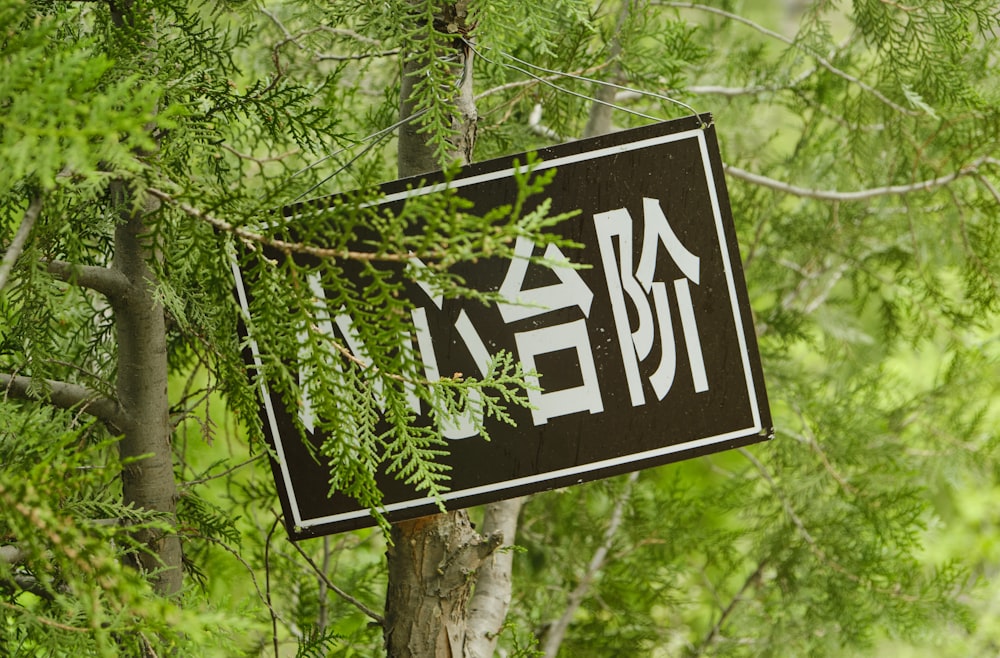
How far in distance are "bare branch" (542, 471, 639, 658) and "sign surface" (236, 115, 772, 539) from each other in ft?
3.30

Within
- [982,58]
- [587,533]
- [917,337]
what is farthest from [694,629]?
[982,58]

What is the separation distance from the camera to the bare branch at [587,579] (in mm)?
2352

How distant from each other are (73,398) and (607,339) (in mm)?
887

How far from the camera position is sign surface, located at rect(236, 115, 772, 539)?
1.30 meters

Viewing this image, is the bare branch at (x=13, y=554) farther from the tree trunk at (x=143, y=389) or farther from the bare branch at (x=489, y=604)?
the bare branch at (x=489, y=604)

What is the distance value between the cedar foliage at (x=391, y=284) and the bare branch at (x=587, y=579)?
3 centimetres

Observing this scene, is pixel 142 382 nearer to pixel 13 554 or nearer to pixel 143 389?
pixel 143 389

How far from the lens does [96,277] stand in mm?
1245

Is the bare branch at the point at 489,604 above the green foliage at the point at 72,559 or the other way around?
the other way around

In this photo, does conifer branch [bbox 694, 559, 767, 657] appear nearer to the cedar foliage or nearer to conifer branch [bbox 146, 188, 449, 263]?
the cedar foliage

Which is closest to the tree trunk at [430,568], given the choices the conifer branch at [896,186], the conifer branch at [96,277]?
the conifer branch at [96,277]

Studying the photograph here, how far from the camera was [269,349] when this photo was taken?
102 cm

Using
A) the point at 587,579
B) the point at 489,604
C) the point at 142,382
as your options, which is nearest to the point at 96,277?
the point at 142,382

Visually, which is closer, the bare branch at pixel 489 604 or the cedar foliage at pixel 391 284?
the cedar foliage at pixel 391 284
